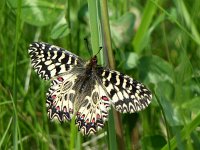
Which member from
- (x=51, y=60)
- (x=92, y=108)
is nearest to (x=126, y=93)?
(x=92, y=108)

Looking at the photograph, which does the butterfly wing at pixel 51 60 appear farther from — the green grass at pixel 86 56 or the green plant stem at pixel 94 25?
the green plant stem at pixel 94 25

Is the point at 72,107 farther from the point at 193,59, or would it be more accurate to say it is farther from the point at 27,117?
the point at 193,59

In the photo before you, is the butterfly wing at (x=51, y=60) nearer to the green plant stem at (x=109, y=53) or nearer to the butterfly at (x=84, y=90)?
the butterfly at (x=84, y=90)

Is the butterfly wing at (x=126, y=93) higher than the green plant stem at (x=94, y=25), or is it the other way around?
the green plant stem at (x=94, y=25)

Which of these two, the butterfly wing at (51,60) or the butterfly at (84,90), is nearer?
the butterfly at (84,90)

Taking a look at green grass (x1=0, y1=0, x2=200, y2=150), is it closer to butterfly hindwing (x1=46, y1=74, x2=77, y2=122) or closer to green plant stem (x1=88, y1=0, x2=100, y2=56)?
butterfly hindwing (x1=46, y1=74, x2=77, y2=122)

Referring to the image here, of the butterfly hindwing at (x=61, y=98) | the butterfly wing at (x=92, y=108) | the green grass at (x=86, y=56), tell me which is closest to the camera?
the butterfly wing at (x=92, y=108)

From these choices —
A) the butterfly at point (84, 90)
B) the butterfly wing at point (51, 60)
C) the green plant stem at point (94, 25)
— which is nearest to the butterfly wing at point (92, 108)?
the butterfly at point (84, 90)

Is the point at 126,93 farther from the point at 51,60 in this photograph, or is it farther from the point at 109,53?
the point at 51,60

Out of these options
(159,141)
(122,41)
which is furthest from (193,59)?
(159,141)

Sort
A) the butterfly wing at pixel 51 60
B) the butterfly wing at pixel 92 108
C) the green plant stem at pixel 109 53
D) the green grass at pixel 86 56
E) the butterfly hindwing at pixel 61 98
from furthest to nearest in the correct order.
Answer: the green grass at pixel 86 56
the butterfly wing at pixel 51 60
the butterfly hindwing at pixel 61 98
the butterfly wing at pixel 92 108
the green plant stem at pixel 109 53
